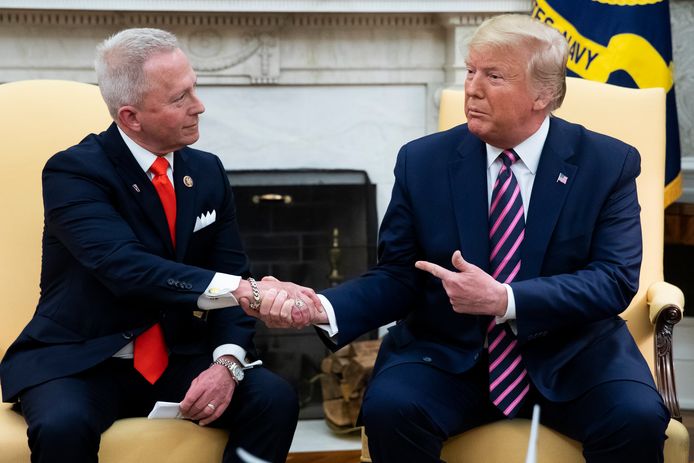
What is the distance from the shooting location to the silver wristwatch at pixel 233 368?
218cm

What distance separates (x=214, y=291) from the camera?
6.97 feet

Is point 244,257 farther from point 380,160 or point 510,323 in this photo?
point 380,160

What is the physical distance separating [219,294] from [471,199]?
1.74 ft

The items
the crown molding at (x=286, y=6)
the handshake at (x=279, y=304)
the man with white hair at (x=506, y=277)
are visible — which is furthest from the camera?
the crown molding at (x=286, y=6)

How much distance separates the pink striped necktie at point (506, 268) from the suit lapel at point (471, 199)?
2cm

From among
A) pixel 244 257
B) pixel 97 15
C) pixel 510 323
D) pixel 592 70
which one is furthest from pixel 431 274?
pixel 97 15

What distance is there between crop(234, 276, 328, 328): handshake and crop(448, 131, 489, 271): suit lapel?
0.31 meters

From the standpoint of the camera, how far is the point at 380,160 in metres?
3.93

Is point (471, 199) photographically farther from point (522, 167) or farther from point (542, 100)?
point (542, 100)

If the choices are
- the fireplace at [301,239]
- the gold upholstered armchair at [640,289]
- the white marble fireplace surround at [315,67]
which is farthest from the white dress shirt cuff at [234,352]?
the white marble fireplace surround at [315,67]

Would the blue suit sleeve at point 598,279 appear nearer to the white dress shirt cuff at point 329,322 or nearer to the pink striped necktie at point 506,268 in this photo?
the pink striped necktie at point 506,268

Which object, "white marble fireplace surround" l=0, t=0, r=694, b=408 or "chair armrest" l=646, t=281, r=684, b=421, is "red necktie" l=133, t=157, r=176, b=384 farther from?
"white marble fireplace surround" l=0, t=0, r=694, b=408

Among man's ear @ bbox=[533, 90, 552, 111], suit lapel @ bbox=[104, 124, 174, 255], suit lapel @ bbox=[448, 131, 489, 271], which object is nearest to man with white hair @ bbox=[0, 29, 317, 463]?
suit lapel @ bbox=[104, 124, 174, 255]

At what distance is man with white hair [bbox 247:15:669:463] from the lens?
205 centimetres
